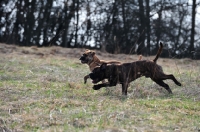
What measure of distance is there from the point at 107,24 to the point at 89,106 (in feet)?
91.6

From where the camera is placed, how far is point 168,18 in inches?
1428

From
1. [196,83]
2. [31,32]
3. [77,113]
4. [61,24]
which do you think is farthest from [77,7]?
[77,113]

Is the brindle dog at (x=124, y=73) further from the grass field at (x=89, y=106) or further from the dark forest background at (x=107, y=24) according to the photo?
the dark forest background at (x=107, y=24)

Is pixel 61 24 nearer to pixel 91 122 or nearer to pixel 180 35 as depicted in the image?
pixel 180 35

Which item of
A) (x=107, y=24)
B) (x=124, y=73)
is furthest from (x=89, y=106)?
(x=107, y=24)

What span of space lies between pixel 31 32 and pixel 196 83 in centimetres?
2549

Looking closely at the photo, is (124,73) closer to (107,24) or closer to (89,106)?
(89,106)

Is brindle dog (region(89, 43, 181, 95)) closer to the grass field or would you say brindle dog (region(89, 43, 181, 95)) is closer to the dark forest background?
the grass field

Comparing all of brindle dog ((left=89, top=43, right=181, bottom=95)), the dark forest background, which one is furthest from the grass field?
the dark forest background

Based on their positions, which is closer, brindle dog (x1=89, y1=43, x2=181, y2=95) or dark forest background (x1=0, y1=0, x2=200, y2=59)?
brindle dog (x1=89, y1=43, x2=181, y2=95)

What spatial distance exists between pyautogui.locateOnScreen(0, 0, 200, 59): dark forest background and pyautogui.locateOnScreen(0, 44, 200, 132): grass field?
71.7 feet

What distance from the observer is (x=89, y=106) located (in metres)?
8.25

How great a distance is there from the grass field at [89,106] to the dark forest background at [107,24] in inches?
861

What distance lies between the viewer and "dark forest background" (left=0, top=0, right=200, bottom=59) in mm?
34469
